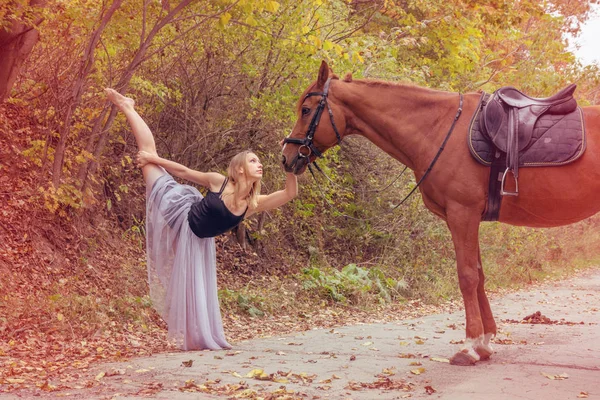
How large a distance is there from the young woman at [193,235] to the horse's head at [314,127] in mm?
567

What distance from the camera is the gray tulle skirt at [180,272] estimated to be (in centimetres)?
720

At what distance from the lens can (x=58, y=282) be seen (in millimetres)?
9672

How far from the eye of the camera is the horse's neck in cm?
664

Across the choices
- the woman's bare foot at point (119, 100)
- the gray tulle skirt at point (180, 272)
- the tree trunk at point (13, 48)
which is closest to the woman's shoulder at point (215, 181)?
the gray tulle skirt at point (180, 272)

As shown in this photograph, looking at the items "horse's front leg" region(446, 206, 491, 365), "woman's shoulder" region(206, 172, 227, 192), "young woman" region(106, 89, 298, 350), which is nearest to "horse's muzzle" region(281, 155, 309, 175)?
"young woman" region(106, 89, 298, 350)

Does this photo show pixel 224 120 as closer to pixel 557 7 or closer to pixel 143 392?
pixel 143 392

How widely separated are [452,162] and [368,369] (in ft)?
6.29

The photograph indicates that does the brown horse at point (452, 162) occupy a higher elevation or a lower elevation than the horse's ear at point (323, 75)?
lower

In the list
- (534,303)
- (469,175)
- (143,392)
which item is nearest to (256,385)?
(143,392)

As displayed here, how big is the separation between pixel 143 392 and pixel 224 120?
7553 millimetres

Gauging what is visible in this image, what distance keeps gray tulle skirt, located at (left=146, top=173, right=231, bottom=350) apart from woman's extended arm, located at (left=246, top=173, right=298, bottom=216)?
0.66 metres

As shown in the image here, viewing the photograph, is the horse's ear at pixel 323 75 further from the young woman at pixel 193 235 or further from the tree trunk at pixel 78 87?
the tree trunk at pixel 78 87

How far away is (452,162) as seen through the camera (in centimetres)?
638

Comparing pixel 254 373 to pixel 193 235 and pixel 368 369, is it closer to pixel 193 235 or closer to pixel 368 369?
pixel 368 369
